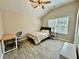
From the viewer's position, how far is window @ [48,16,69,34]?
4891 mm

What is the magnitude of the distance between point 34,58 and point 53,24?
398 centimetres

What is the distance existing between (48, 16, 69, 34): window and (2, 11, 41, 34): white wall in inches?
57.9

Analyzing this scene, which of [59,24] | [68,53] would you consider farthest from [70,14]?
[68,53]

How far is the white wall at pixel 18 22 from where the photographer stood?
4.25 metres

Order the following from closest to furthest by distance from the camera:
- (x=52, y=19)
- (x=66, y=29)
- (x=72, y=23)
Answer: (x=72, y=23) < (x=66, y=29) < (x=52, y=19)

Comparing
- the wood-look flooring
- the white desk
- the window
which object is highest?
the window

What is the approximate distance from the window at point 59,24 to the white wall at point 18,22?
4.83 ft

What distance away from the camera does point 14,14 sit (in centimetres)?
456

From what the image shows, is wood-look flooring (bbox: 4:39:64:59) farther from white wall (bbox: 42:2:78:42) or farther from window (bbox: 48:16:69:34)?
window (bbox: 48:16:69:34)

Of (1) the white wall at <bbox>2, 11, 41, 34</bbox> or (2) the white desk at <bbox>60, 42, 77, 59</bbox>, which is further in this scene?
(1) the white wall at <bbox>2, 11, 41, 34</bbox>

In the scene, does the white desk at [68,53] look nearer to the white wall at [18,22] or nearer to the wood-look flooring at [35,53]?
the wood-look flooring at [35,53]

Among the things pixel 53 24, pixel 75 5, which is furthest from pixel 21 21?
pixel 75 5

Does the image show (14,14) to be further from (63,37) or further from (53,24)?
(63,37)

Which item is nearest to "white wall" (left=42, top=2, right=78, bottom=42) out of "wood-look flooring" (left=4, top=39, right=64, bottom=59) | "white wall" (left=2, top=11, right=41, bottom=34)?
"wood-look flooring" (left=4, top=39, right=64, bottom=59)
